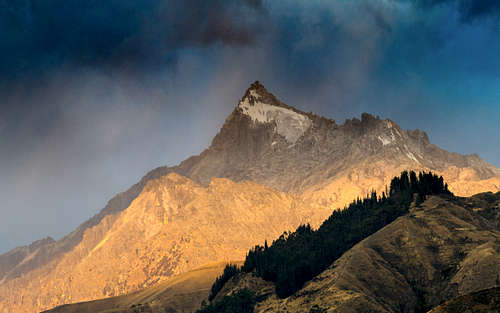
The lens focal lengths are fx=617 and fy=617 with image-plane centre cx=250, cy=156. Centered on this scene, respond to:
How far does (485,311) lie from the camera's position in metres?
143

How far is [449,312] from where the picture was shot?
470 feet

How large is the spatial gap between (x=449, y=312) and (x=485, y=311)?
8.24 metres
